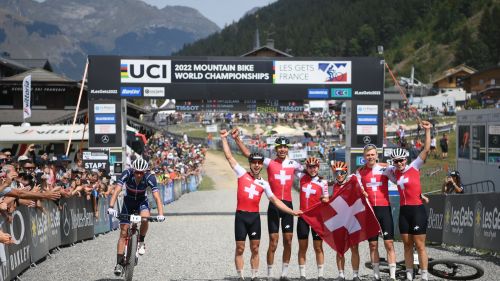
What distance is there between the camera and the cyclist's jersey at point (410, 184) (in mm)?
11945

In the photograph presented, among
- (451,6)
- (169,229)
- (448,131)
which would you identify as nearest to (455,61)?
(451,6)

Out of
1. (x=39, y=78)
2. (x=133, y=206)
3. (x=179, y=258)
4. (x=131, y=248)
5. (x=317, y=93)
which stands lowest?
(x=179, y=258)

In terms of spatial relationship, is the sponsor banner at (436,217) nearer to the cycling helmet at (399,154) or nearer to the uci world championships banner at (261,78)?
the cycling helmet at (399,154)

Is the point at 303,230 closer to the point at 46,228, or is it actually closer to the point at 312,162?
the point at 312,162

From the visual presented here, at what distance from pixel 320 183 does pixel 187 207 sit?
22633mm

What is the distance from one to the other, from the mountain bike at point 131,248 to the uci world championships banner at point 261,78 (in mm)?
14695

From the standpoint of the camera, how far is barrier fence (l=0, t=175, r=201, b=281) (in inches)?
483

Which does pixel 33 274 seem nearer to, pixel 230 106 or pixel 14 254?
pixel 14 254

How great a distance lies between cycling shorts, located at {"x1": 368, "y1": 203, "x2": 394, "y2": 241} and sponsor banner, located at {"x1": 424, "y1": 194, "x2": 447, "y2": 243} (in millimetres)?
5593

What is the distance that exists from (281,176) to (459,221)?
6.05 m

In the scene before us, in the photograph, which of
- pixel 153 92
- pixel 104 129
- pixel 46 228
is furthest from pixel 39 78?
pixel 46 228

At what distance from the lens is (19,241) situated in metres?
12.9

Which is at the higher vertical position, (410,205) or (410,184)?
(410,184)

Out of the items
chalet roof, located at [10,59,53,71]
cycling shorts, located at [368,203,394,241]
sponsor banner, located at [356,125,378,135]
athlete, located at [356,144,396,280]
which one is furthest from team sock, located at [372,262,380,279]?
chalet roof, located at [10,59,53,71]
